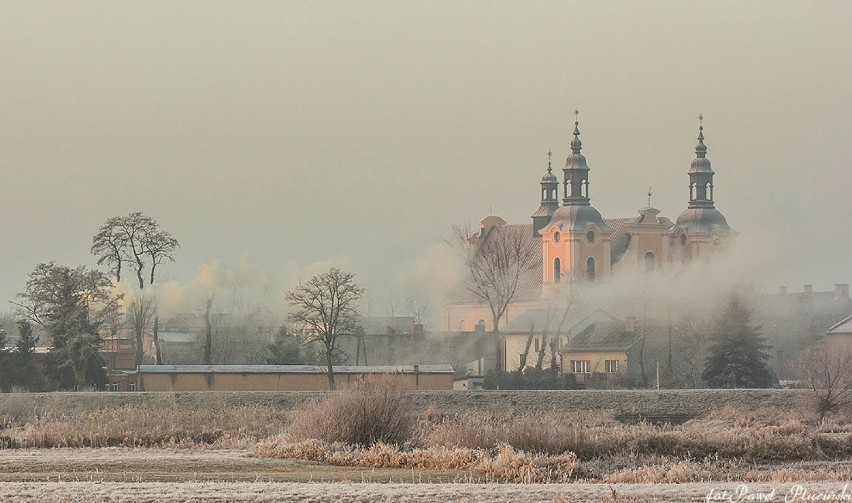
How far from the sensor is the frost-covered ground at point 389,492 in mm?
28016

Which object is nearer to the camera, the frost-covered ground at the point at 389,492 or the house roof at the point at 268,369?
the frost-covered ground at the point at 389,492

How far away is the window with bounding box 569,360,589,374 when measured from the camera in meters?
89.2

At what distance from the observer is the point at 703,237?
12156cm

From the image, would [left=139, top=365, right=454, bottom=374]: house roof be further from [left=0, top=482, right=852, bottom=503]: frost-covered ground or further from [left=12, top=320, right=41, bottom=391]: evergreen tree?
[left=0, top=482, right=852, bottom=503]: frost-covered ground

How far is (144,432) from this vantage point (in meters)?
45.8

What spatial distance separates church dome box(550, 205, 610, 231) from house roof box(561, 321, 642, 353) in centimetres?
2718

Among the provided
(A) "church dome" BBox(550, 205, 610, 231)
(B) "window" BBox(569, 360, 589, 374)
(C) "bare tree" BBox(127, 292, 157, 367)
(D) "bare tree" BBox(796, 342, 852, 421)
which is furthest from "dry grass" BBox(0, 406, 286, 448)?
(A) "church dome" BBox(550, 205, 610, 231)

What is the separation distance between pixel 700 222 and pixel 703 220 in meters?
0.27

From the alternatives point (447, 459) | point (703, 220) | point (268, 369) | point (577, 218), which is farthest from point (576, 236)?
point (447, 459)

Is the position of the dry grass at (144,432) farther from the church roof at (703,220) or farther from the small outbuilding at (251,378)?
the church roof at (703,220)

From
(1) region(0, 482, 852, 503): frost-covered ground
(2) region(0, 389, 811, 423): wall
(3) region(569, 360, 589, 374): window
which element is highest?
(3) region(569, 360, 589, 374): window

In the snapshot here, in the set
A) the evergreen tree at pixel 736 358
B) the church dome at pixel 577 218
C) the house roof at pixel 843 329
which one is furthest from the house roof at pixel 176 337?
the church dome at pixel 577 218

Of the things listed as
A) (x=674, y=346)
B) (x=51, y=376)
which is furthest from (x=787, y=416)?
(x=51, y=376)

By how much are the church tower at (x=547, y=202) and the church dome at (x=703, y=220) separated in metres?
12.8
